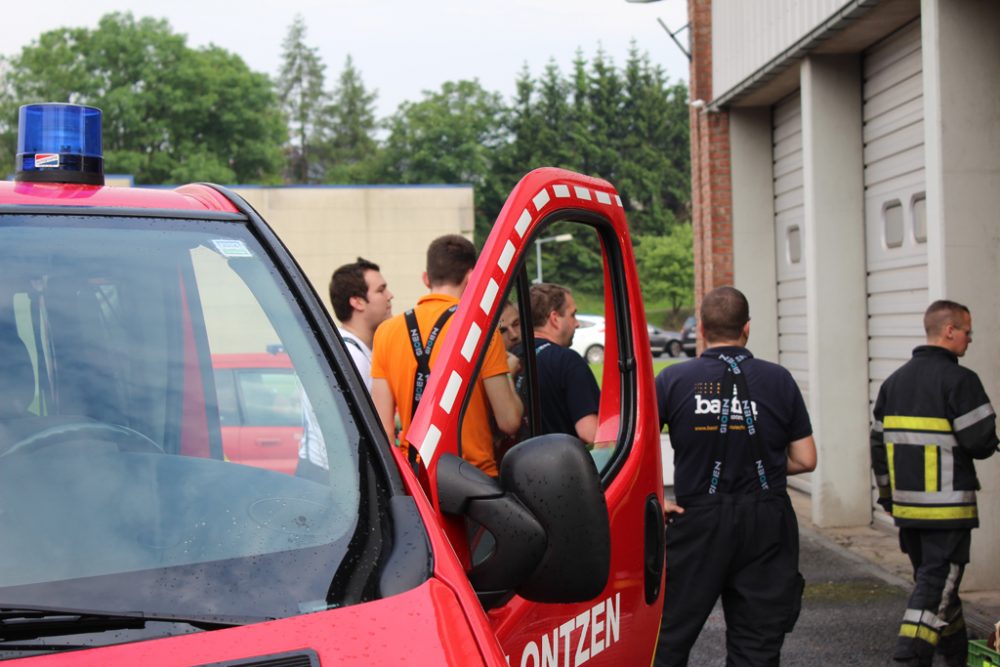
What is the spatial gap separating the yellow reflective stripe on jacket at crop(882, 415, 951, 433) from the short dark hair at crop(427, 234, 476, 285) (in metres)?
2.93

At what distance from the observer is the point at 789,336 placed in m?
11.9

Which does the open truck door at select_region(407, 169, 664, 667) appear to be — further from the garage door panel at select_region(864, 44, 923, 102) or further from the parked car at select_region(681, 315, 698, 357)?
the parked car at select_region(681, 315, 698, 357)

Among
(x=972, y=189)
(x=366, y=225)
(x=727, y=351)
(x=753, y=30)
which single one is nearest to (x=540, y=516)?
(x=727, y=351)

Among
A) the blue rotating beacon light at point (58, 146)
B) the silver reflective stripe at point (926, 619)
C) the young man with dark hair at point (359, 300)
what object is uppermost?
the blue rotating beacon light at point (58, 146)

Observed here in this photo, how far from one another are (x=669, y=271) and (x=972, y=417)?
67444 millimetres

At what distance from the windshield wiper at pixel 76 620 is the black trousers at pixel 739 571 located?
3249 mm

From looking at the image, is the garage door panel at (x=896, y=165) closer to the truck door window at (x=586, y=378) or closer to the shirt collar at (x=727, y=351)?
the shirt collar at (x=727, y=351)

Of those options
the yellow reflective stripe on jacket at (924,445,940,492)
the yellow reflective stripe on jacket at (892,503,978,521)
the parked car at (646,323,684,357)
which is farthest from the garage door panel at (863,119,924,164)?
the parked car at (646,323,684,357)

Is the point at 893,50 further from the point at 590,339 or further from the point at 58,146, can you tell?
the point at 590,339

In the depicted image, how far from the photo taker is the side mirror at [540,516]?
2135mm

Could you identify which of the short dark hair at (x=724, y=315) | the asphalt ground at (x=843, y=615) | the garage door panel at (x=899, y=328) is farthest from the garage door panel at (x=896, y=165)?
the short dark hair at (x=724, y=315)

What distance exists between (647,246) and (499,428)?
241 feet

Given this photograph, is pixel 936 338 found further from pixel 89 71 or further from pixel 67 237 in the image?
pixel 89 71

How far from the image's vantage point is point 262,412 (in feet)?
7.69
